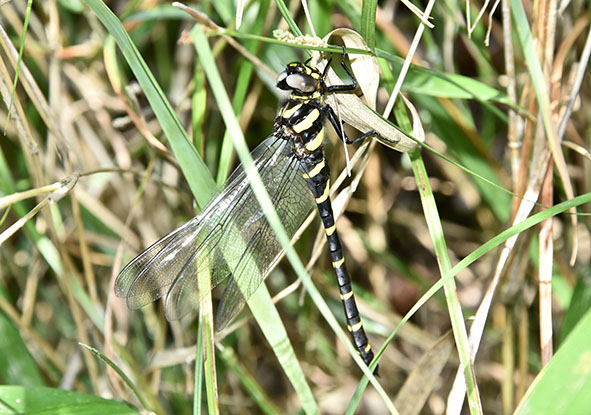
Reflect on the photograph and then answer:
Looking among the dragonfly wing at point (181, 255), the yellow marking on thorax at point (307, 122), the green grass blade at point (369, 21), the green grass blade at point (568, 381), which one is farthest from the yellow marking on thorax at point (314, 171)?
the green grass blade at point (568, 381)

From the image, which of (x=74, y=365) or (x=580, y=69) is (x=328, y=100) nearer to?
(x=580, y=69)

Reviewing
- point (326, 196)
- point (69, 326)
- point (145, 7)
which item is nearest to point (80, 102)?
point (145, 7)

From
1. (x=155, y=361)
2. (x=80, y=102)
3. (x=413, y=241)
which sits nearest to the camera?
(x=155, y=361)

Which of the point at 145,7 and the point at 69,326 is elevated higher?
the point at 145,7

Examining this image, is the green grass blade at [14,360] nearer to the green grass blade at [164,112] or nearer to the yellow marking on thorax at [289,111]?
the green grass blade at [164,112]

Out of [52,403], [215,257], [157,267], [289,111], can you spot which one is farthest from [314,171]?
[52,403]

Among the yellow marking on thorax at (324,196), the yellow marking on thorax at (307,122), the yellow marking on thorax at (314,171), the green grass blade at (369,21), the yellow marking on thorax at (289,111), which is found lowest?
the yellow marking on thorax at (324,196)

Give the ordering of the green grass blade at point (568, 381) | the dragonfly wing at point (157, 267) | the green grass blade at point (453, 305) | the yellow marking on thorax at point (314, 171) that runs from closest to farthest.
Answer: the green grass blade at point (568, 381), the green grass blade at point (453, 305), the dragonfly wing at point (157, 267), the yellow marking on thorax at point (314, 171)

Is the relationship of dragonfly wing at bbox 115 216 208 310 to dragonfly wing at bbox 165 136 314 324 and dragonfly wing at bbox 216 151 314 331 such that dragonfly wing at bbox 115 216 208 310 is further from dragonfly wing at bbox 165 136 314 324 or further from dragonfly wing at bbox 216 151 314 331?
dragonfly wing at bbox 216 151 314 331
